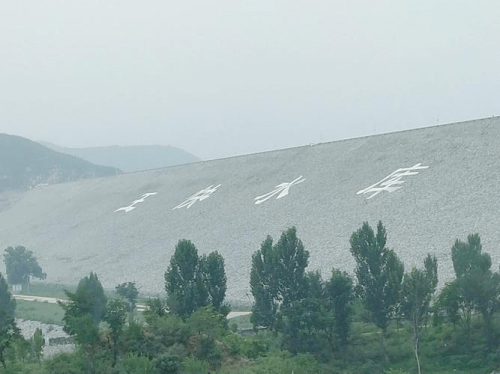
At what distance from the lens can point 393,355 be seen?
15984 mm

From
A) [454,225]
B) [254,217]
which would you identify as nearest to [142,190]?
[254,217]

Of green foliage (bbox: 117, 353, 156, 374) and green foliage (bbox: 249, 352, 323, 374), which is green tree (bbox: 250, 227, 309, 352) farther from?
green foliage (bbox: 117, 353, 156, 374)

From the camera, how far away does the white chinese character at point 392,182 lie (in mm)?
27891

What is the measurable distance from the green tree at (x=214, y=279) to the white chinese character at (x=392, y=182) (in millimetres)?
10647

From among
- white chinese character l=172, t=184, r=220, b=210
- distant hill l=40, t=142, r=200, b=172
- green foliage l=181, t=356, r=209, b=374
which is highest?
distant hill l=40, t=142, r=200, b=172

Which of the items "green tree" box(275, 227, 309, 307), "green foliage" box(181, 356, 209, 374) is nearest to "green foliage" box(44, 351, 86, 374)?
"green foliage" box(181, 356, 209, 374)

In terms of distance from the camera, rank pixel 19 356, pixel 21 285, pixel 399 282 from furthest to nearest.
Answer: pixel 21 285 < pixel 399 282 < pixel 19 356

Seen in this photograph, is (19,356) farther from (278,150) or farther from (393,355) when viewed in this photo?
(278,150)


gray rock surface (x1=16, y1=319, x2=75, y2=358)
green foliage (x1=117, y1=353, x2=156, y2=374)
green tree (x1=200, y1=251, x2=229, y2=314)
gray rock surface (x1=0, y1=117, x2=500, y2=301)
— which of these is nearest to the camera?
green foliage (x1=117, y1=353, x2=156, y2=374)

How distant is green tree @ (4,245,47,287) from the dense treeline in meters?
16.7

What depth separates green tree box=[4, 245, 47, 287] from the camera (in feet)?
108

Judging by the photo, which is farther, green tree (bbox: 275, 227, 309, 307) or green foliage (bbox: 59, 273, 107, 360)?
green tree (bbox: 275, 227, 309, 307)

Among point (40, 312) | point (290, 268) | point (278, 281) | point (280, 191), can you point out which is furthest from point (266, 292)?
point (280, 191)

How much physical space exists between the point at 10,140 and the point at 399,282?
7339cm
